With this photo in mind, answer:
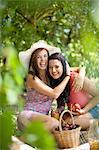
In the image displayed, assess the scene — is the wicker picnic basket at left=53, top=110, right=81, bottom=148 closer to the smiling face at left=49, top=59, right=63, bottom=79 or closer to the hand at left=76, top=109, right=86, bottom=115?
the hand at left=76, top=109, right=86, bottom=115

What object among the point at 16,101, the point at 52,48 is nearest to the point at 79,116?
the point at 52,48

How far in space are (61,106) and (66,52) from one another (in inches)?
14.1

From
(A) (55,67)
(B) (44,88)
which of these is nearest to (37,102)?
(B) (44,88)

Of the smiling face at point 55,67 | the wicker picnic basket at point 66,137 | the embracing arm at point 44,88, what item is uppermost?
the smiling face at point 55,67

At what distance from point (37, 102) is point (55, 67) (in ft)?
0.79

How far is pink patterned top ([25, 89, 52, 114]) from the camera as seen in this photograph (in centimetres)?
232

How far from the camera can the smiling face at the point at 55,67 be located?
237cm

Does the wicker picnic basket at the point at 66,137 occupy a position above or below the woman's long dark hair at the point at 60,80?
below

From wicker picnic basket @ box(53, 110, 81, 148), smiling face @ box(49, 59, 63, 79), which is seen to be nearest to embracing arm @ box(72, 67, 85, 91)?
smiling face @ box(49, 59, 63, 79)

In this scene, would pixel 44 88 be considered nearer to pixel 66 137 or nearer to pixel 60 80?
pixel 60 80

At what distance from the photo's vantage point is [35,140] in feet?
0.55

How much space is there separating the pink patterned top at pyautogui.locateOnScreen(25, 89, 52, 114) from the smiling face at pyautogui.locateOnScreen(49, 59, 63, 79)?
0.15 meters

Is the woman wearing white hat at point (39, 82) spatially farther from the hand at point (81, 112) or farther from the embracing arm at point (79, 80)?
the hand at point (81, 112)

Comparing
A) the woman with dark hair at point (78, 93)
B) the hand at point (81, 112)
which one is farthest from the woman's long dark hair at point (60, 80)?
the hand at point (81, 112)
